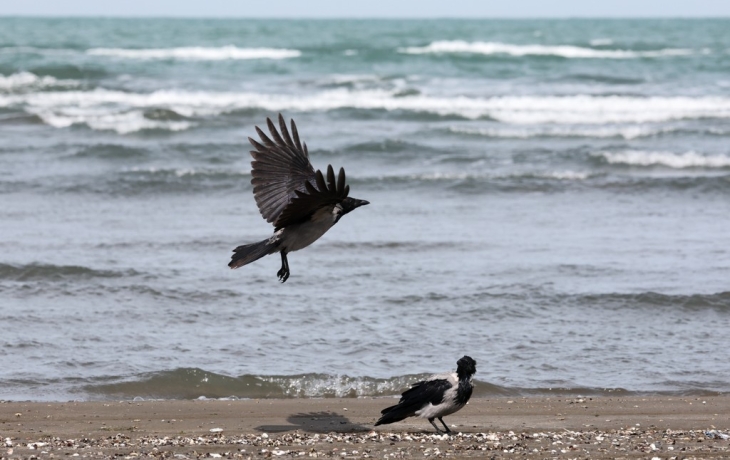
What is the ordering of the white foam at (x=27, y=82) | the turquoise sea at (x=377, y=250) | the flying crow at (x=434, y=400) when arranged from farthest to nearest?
the white foam at (x=27, y=82) → the turquoise sea at (x=377, y=250) → the flying crow at (x=434, y=400)

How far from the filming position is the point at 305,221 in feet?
22.7

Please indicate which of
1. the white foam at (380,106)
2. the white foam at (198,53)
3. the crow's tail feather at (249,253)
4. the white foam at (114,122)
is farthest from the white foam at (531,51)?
the crow's tail feather at (249,253)

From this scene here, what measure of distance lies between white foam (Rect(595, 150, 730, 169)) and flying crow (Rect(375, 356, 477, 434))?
13.9m

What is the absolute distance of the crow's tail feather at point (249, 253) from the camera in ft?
22.3

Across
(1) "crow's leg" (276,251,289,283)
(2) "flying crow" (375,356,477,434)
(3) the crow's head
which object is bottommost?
(2) "flying crow" (375,356,477,434)

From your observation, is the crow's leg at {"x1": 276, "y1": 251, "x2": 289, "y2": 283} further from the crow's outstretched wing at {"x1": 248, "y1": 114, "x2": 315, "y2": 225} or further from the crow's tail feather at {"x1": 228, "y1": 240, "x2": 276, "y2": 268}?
the crow's outstretched wing at {"x1": 248, "y1": 114, "x2": 315, "y2": 225}

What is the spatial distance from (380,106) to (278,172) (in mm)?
22165

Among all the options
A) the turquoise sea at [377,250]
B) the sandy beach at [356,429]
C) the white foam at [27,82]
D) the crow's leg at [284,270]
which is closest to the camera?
the sandy beach at [356,429]

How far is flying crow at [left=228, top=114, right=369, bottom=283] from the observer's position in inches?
257

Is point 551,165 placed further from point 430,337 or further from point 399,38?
point 399,38

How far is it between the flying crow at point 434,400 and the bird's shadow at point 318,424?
0.36 meters

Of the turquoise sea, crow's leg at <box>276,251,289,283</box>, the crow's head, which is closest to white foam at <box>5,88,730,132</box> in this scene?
the turquoise sea

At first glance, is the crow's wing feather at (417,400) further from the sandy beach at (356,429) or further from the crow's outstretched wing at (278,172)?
the crow's outstretched wing at (278,172)

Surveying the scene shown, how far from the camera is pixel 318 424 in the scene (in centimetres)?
690
